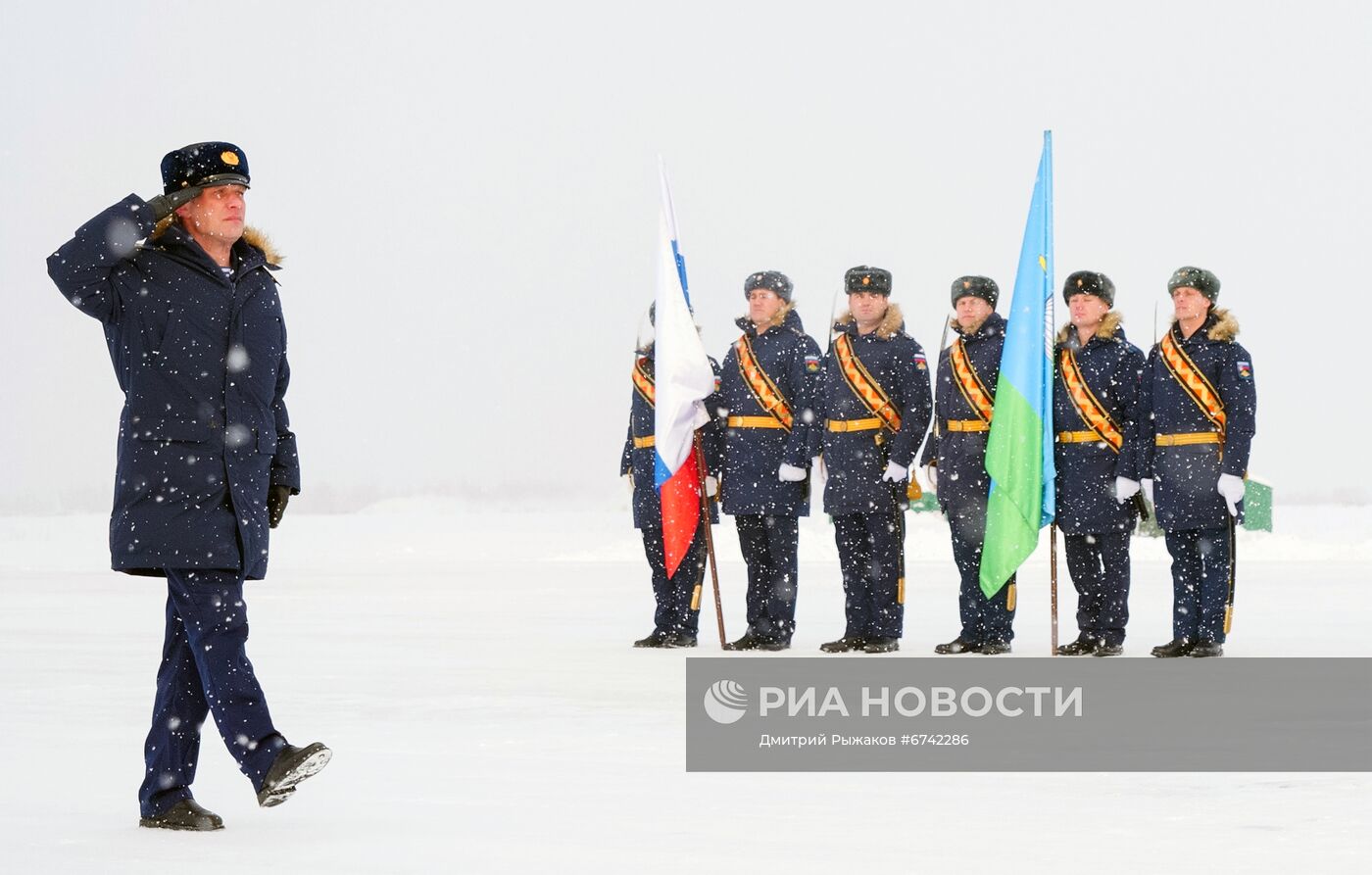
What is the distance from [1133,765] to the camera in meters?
5.56

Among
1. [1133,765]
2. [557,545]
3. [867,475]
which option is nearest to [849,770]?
[1133,765]

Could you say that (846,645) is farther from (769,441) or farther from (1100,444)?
(1100,444)

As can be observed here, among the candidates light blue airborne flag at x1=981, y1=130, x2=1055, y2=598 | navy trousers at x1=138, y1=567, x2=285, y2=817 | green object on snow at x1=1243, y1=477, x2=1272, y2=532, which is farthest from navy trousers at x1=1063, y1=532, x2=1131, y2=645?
green object on snow at x1=1243, y1=477, x2=1272, y2=532

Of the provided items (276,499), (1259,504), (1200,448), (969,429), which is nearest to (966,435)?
(969,429)

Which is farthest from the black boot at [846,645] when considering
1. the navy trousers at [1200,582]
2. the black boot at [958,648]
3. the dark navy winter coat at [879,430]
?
the navy trousers at [1200,582]

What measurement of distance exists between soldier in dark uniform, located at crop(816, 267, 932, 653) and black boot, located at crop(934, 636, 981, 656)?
254 mm

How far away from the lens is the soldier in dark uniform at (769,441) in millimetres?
9562

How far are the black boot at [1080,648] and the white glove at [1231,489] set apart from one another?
3.20ft

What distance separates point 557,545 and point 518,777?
70.1 feet

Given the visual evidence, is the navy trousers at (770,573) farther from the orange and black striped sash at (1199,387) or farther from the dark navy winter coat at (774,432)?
the orange and black striped sash at (1199,387)

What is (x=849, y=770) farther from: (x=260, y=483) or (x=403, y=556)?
(x=403, y=556)

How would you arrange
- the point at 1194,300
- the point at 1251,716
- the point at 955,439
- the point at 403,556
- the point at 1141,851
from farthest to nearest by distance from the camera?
the point at 403,556, the point at 955,439, the point at 1194,300, the point at 1251,716, the point at 1141,851

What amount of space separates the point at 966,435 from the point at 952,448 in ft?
0.34

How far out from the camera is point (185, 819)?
4.60 metres
